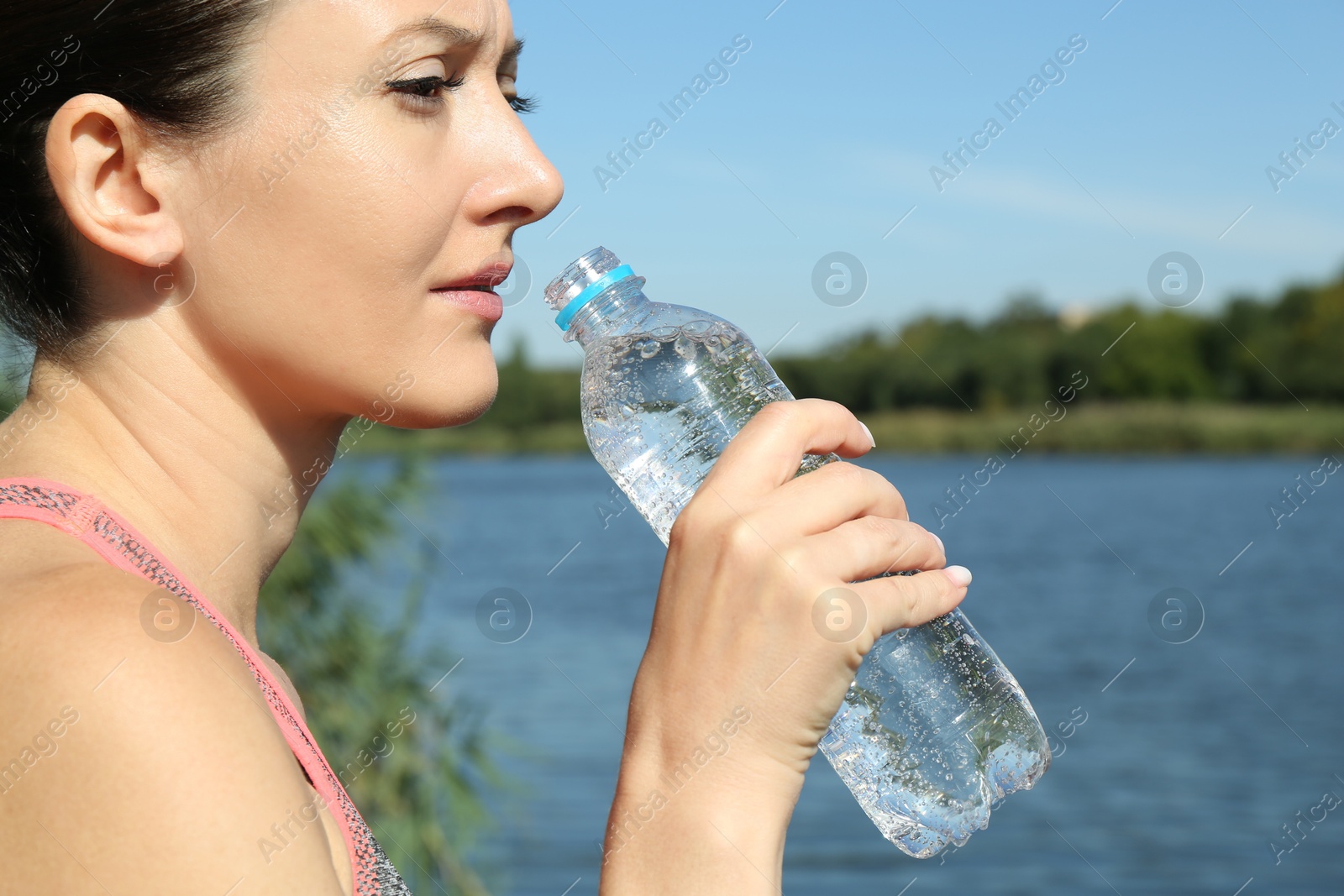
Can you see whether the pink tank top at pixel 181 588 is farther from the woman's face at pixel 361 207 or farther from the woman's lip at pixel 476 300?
the woman's lip at pixel 476 300

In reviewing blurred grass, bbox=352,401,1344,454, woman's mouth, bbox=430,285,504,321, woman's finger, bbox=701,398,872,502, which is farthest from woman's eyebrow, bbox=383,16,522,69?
blurred grass, bbox=352,401,1344,454

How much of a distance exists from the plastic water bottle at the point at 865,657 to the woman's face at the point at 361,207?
0.26 meters

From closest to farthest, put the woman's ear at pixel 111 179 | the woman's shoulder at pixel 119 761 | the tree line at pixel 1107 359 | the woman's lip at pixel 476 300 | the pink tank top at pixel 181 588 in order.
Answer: the woman's shoulder at pixel 119 761
the pink tank top at pixel 181 588
the woman's ear at pixel 111 179
the woman's lip at pixel 476 300
the tree line at pixel 1107 359

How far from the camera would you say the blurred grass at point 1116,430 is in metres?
48.8

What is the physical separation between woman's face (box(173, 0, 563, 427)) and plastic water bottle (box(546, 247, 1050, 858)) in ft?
0.86

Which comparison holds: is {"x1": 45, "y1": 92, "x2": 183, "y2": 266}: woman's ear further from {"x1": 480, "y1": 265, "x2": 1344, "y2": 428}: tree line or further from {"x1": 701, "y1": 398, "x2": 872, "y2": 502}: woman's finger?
{"x1": 480, "y1": 265, "x2": 1344, "y2": 428}: tree line

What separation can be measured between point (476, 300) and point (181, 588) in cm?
47

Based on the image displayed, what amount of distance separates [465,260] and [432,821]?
4.29 m

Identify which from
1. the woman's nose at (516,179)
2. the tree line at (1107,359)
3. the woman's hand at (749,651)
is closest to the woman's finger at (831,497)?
the woman's hand at (749,651)

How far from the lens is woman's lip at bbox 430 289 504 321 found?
4.75 ft

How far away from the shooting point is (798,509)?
1.26 m

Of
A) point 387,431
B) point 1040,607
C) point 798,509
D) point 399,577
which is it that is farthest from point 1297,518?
point 798,509

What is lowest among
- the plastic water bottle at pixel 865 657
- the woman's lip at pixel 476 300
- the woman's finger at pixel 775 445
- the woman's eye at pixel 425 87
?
the plastic water bottle at pixel 865 657

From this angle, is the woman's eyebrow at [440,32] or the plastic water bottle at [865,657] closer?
the woman's eyebrow at [440,32]
